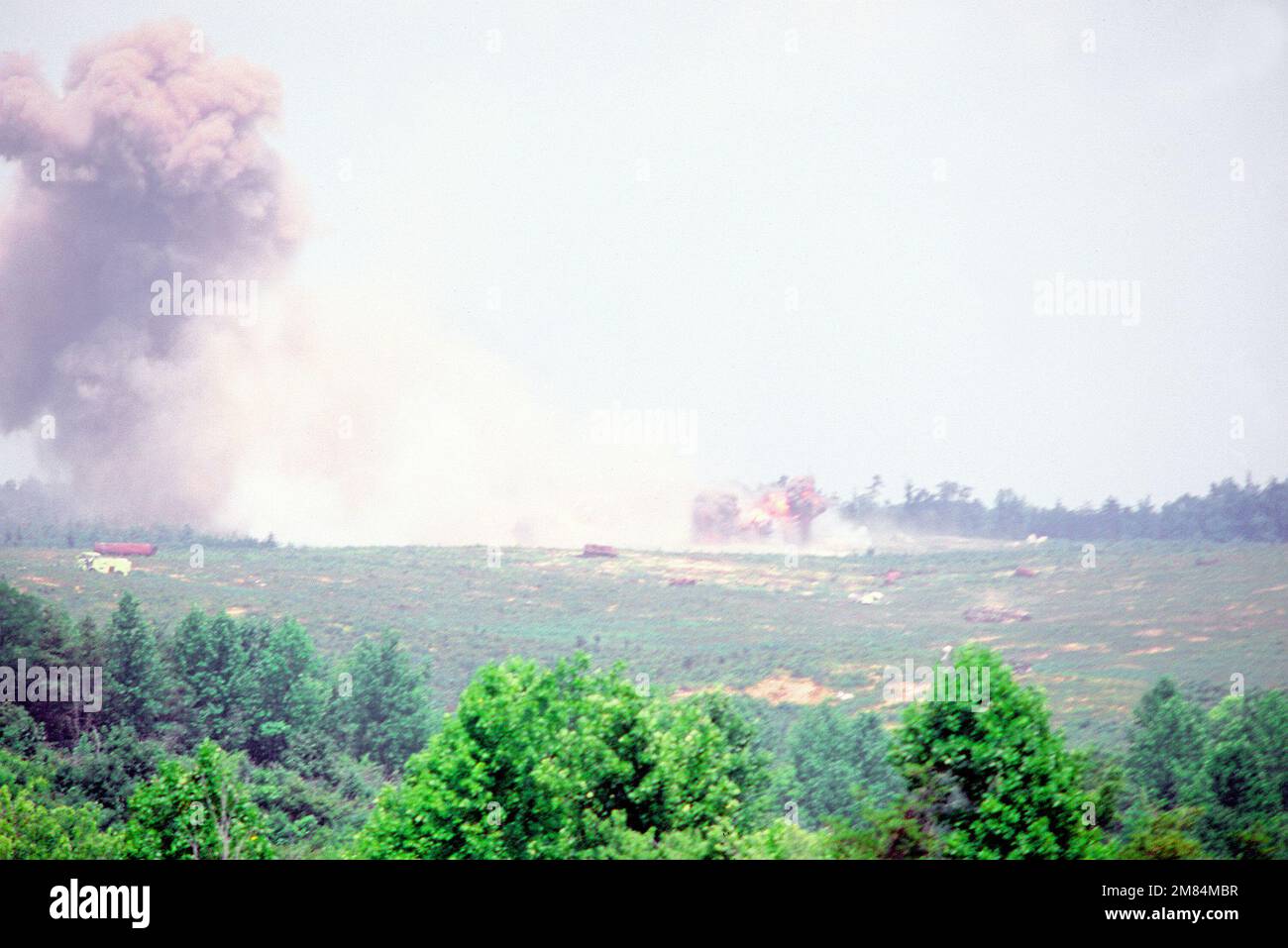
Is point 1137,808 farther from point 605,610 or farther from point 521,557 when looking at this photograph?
point 521,557

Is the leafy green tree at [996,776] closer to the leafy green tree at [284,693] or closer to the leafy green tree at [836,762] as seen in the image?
the leafy green tree at [836,762]

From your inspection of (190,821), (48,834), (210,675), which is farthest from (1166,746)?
(210,675)

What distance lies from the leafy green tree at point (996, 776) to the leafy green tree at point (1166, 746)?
12.8 metres

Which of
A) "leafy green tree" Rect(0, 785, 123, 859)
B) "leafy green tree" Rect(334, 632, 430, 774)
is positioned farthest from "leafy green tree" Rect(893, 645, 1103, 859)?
"leafy green tree" Rect(334, 632, 430, 774)

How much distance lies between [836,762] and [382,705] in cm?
1293

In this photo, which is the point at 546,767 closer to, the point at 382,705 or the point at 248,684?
the point at 382,705

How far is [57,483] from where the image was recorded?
39688 mm

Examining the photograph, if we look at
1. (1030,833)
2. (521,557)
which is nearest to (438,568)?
(521,557)

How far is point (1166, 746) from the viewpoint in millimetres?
32094

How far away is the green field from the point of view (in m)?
35.0

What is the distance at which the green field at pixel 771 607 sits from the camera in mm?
35000

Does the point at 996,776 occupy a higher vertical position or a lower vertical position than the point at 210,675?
higher

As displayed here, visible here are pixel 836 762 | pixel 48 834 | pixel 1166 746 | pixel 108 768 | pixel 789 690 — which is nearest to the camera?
pixel 48 834
